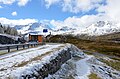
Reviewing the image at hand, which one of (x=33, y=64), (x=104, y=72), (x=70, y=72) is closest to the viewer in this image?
(x=33, y=64)

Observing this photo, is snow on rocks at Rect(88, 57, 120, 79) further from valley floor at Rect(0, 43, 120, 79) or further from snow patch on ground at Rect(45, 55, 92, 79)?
snow patch on ground at Rect(45, 55, 92, 79)

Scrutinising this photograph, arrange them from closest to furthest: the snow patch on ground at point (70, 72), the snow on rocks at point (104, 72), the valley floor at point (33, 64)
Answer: the valley floor at point (33, 64) → the snow patch on ground at point (70, 72) → the snow on rocks at point (104, 72)

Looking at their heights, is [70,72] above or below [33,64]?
below

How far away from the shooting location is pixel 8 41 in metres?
88.2

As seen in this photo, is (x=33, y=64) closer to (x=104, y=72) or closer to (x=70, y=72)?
(x=70, y=72)

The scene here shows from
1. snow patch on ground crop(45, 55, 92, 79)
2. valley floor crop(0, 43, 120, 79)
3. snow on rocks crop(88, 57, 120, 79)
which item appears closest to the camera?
valley floor crop(0, 43, 120, 79)

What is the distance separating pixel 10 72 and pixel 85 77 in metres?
17.7

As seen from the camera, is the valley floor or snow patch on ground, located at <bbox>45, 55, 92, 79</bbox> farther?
snow patch on ground, located at <bbox>45, 55, 92, 79</bbox>

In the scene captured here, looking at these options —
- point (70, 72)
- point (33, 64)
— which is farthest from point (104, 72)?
point (33, 64)

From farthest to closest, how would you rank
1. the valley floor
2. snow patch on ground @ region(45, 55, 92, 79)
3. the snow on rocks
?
the snow on rocks → snow patch on ground @ region(45, 55, 92, 79) → the valley floor

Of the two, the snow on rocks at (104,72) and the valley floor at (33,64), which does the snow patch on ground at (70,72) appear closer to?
the valley floor at (33,64)

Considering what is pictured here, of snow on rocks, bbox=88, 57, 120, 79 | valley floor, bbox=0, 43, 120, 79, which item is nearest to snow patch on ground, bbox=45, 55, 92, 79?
valley floor, bbox=0, 43, 120, 79

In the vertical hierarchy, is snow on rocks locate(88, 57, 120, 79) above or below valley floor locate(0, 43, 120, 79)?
below

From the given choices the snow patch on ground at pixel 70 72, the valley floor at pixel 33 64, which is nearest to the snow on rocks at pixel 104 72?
the valley floor at pixel 33 64
